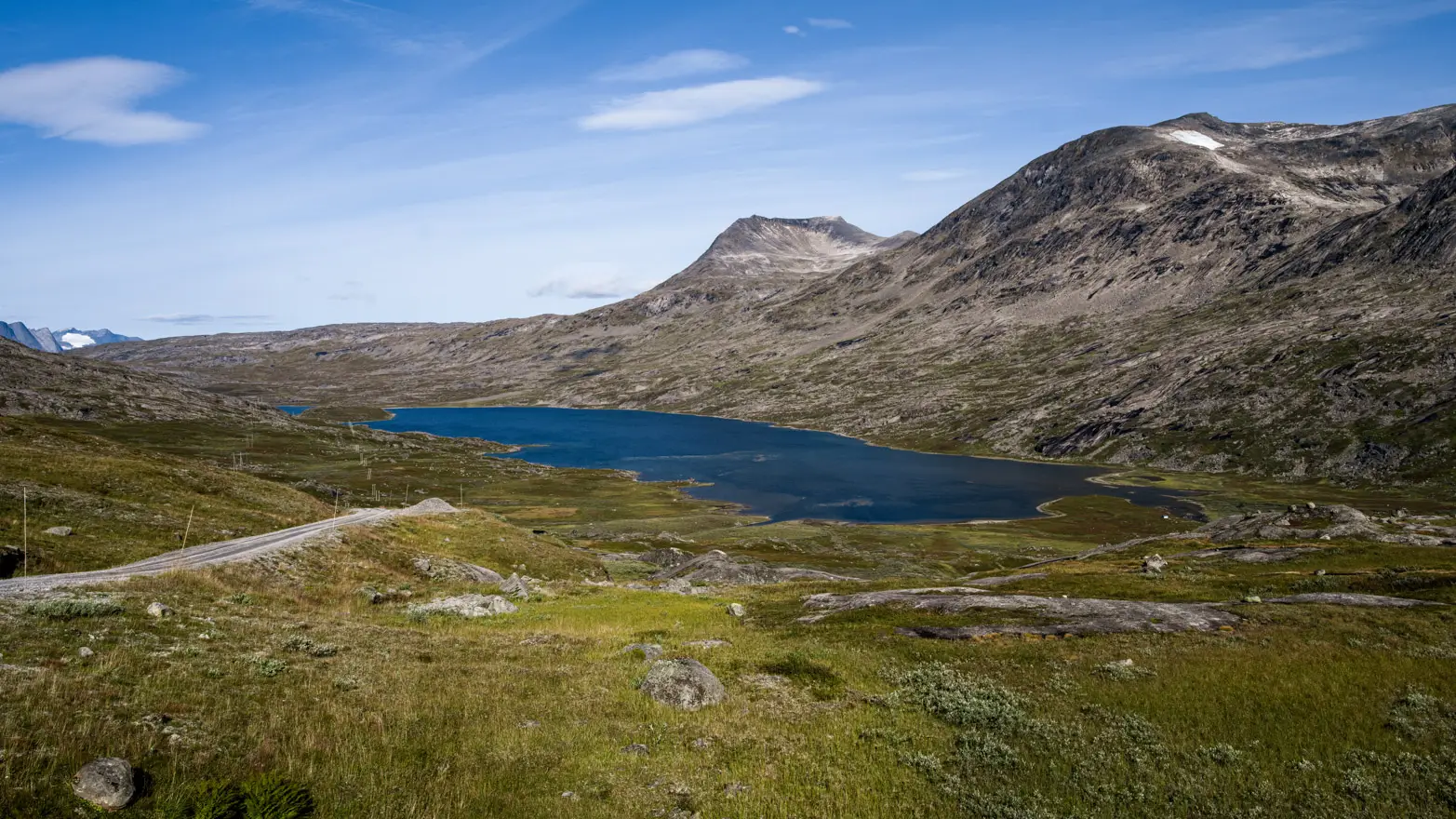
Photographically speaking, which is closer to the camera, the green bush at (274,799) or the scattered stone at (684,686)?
the green bush at (274,799)

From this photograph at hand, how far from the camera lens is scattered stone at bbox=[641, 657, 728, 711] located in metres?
21.7

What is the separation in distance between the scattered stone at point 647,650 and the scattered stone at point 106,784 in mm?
17210

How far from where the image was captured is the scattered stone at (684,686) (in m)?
21.7

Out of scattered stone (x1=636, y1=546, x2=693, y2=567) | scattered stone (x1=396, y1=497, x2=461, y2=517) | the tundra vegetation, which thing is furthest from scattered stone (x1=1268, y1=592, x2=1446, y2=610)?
scattered stone (x1=396, y1=497, x2=461, y2=517)

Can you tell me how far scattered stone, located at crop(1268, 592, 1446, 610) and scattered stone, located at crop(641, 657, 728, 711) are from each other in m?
30.5

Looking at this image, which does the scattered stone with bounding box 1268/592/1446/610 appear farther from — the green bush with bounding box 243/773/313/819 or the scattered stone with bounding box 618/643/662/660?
the green bush with bounding box 243/773/313/819

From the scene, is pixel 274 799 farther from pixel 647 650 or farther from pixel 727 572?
pixel 727 572

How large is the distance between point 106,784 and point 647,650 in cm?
1833

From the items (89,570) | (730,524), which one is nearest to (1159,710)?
(89,570)

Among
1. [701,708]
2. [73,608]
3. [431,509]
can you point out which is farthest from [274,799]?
[431,509]

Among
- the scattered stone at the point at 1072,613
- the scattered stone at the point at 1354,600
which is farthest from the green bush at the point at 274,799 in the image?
the scattered stone at the point at 1354,600

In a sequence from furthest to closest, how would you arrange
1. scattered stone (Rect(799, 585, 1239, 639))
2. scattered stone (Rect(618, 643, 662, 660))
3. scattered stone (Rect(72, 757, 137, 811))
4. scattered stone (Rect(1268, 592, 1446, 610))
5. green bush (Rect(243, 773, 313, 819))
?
scattered stone (Rect(1268, 592, 1446, 610)) < scattered stone (Rect(799, 585, 1239, 639)) < scattered stone (Rect(618, 643, 662, 660)) < green bush (Rect(243, 773, 313, 819)) < scattered stone (Rect(72, 757, 137, 811))

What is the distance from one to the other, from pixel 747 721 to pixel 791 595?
32.9m

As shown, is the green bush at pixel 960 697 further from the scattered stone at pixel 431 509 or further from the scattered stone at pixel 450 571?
the scattered stone at pixel 431 509
